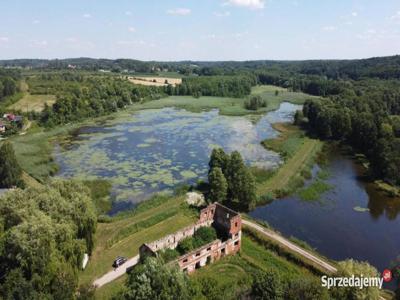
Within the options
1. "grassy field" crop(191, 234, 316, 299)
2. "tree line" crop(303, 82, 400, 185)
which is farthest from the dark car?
"tree line" crop(303, 82, 400, 185)

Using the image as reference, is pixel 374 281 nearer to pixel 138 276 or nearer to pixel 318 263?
pixel 318 263

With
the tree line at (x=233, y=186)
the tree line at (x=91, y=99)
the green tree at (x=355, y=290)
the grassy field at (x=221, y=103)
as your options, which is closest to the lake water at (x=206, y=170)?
the tree line at (x=233, y=186)

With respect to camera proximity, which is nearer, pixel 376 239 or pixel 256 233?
pixel 256 233

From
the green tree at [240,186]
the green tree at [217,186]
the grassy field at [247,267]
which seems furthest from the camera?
the green tree at [240,186]

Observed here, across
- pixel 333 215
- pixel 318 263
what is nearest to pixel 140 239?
pixel 318 263

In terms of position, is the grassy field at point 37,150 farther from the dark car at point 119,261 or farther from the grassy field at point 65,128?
the dark car at point 119,261

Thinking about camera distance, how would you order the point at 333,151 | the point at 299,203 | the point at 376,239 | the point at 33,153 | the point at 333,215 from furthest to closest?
the point at 333,151, the point at 33,153, the point at 299,203, the point at 333,215, the point at 376,239
